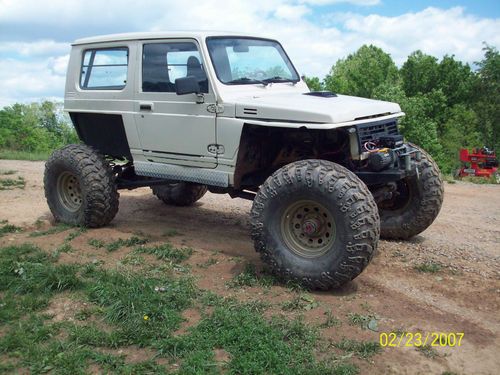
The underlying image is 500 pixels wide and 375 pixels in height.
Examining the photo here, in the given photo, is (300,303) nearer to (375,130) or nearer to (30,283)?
(375,130)

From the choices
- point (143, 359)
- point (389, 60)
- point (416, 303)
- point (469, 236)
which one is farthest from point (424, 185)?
point (389, 60)

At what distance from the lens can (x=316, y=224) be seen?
15.9ft

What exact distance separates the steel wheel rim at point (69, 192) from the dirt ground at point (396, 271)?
16.7 inches

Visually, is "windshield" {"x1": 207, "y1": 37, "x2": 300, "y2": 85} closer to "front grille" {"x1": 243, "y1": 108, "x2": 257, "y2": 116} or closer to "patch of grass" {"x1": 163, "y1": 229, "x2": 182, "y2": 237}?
"front grille" {"x1": 243, "y1": 108, "x2": 257, "y2": 116}

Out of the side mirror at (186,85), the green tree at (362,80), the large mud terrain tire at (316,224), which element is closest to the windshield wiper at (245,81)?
the side mirror at (186,85)

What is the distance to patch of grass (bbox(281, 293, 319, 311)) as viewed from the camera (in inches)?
173

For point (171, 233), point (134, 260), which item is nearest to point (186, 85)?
point (134, 260)

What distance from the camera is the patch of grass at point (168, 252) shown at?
5.68 metres

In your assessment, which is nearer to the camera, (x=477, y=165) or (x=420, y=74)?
(x=477, y=165)

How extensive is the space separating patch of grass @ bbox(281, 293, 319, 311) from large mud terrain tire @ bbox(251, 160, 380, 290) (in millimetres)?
197

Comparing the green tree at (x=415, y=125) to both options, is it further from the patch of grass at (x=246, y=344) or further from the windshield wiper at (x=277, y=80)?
the patch of grass at (x=246, y=344)

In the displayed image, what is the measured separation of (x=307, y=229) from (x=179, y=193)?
3.66 metres

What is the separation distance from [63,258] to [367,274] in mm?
3081

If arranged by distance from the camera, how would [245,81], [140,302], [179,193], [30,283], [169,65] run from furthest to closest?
[179,193] < [169,65] < [245,81] < [30,283] < [140,302]
